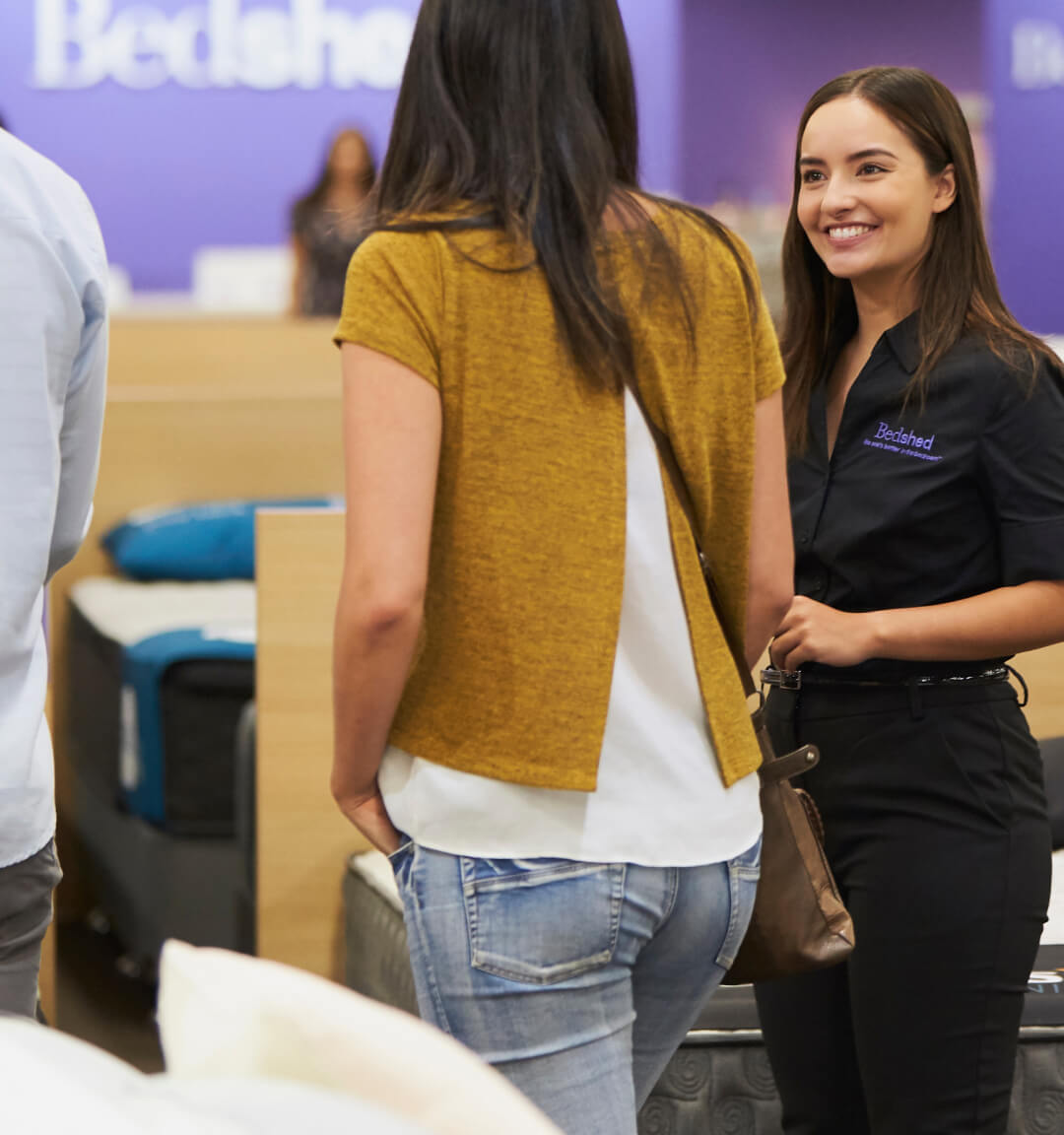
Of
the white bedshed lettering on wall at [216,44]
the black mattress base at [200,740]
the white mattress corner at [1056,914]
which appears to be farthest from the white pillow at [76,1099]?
the white bedshed lettering on wall at [216,44]

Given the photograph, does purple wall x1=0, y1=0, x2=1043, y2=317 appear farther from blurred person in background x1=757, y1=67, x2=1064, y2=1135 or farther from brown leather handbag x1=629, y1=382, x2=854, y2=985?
brown leather handbag x1=629, y1=382, x2=854, y2=985

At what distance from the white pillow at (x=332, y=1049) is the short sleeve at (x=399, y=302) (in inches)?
17.1

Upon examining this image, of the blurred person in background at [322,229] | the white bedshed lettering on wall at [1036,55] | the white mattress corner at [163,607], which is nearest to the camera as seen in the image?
the white mattress corner at [163,607]

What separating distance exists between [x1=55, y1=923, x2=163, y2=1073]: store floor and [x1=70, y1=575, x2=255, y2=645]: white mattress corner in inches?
27.2

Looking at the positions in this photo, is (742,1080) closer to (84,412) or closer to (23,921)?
(23,921)

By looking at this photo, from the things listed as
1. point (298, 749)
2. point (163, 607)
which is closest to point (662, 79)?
point (163, 607)

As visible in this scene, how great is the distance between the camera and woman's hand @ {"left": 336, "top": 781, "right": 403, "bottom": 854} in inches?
43.1

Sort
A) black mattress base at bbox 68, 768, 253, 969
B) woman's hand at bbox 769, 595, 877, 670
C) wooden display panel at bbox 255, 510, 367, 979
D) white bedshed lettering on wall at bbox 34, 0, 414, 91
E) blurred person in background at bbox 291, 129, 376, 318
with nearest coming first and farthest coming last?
woman's hand at bbox 769, 595, 877, 670, wooden display panel at bbox 255, 510, 367, 979, black mattress base at bbox 68, 768, 253, 969, blurred person in background at bbox 291, 129, 376, 318, white bedshed lettering on wall at bbox 34, 0, 414, 91

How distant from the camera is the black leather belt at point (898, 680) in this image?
4.72 feet

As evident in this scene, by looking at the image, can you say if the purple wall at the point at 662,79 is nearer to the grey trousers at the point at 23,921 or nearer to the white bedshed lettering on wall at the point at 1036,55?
the white bedshed lettering on wall at the point at 1036,55

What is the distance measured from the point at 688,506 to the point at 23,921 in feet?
1.92

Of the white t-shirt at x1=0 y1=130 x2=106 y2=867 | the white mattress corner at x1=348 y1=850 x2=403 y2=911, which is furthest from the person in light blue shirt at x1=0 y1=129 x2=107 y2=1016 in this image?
the white mattress corner at x1=348 y1=850 x2=403 y2=911

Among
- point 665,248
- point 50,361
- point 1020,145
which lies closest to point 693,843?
point 665,248

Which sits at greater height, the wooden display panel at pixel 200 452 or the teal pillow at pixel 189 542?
the wooden display panel at pixel 200 452
